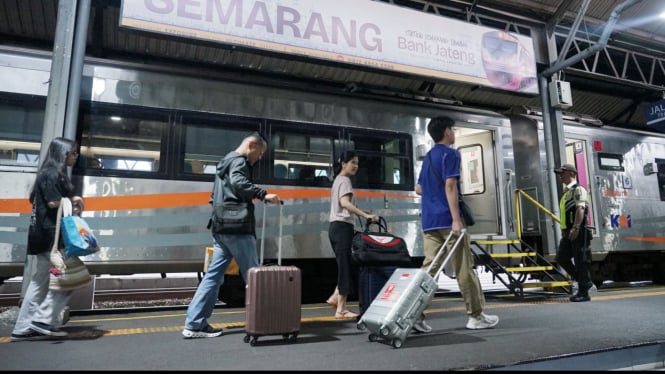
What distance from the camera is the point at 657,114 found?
9297 millimetres

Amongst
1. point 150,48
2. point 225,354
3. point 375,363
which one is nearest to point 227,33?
point 150,48

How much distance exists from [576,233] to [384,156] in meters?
2.66

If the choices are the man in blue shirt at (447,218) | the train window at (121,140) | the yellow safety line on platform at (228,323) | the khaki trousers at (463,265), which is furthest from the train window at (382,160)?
the train window at (121,140)

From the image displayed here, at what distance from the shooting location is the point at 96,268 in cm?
445

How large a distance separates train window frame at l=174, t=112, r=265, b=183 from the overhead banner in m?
0.91

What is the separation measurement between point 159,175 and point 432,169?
2.97 m

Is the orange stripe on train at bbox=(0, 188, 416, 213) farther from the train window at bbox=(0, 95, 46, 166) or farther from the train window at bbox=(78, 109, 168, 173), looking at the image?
the train window at bbox=(0, 95, 46, 166)

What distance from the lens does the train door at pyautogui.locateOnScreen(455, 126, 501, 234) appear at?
22.5 feet

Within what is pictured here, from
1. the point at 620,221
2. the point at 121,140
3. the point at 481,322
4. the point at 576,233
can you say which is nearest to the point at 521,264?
the point at 576,233

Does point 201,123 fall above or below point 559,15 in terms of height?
below

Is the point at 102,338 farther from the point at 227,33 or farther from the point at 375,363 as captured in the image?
the point at 227,33

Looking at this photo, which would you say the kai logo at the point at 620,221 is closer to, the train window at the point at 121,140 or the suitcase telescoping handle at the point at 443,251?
the suitcase telescoping handle at the point at 443,251

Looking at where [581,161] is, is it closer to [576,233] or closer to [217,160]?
[576,233]

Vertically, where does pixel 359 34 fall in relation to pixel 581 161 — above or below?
above
